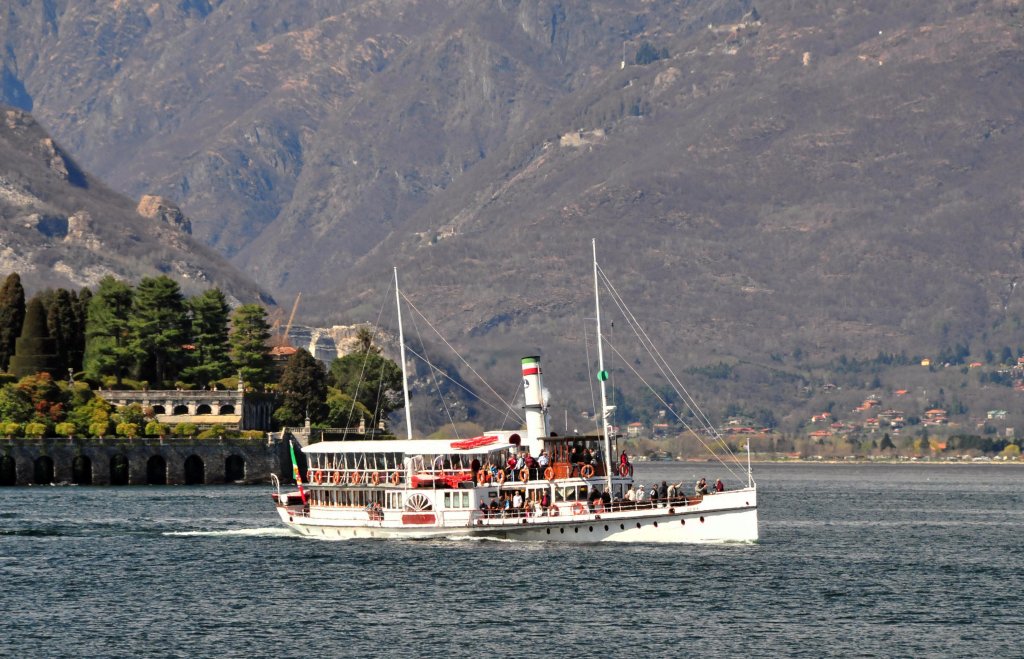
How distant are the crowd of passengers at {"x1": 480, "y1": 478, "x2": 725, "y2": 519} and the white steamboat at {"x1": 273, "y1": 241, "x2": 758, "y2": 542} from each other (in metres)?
0.07

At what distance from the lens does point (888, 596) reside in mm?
123688

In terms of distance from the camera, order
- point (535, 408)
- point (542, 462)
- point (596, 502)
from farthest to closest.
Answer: point (535, 408) < point (542, 462) < point (596, 502)

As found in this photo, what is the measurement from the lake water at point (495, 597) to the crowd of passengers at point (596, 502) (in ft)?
8.29

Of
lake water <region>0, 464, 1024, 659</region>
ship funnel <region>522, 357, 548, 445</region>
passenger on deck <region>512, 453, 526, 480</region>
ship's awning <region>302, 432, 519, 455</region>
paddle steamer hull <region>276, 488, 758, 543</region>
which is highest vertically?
ship funnel <region>522, 357, 548, 445</region>

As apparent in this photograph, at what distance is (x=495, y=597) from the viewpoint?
120 meters

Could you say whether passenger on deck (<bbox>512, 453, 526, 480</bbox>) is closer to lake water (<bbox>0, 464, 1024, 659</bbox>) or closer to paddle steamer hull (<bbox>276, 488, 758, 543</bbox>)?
paddle steamer hull (<bbox>276, 488, 758, 543</bbox>)

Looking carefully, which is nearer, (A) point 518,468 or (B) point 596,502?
(B) point 596,502

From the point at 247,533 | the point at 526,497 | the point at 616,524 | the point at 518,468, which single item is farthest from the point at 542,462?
the point at 247,533

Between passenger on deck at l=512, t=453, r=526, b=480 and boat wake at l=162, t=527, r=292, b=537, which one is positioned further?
boat wake at l=162, t=527, r=292, b=537

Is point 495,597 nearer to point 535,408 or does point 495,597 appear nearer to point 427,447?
point 427,447

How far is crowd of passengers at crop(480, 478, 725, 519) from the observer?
142 meters

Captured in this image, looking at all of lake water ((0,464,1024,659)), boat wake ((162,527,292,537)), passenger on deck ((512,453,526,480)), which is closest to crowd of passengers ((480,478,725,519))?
passenger on deck ((512,453,526,480))

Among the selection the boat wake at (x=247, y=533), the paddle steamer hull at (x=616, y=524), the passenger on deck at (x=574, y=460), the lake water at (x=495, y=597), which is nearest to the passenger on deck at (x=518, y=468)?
the paddle steamer hull at (x=616, y=524)

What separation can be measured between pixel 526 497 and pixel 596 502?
19.5ft
